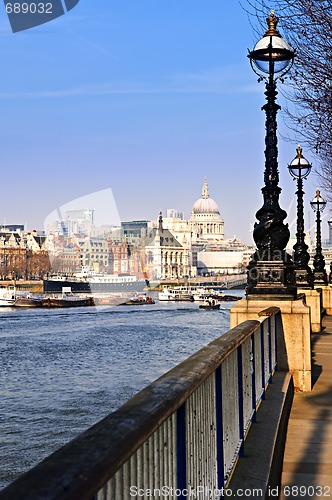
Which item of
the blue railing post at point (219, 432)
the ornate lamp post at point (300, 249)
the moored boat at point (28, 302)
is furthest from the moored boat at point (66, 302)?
the blue railing post at point (219, 432)

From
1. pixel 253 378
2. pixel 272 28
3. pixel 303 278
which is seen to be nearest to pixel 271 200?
pixel 272 28

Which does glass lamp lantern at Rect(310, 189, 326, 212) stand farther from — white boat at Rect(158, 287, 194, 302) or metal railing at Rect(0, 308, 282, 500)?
white boat at Rect(158, 287, 194, 302)

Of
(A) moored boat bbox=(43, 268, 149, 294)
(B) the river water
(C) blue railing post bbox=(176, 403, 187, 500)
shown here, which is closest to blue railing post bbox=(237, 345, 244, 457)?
(C) blue railing post bbox=(176, 403, 187, 500)

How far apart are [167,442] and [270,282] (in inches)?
324

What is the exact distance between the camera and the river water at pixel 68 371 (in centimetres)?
2009

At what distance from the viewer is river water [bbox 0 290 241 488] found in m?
20.1

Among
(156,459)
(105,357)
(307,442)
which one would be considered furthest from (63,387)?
(156,459)

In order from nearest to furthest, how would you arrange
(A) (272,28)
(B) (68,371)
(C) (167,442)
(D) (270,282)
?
(C) (167,442), (D) (270,282), (A) (272,28), (B) (68,371)

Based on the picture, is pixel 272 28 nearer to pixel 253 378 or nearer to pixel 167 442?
pixel 253 378

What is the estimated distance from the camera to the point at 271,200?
1149 centimetres
